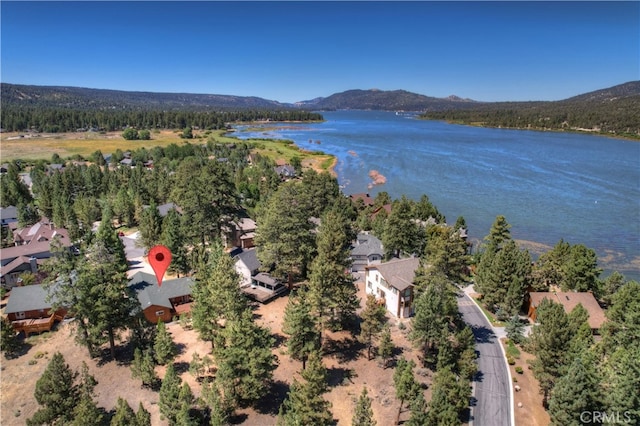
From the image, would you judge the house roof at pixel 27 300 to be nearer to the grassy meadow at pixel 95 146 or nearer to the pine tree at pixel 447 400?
the pine tree at pixel 447 400


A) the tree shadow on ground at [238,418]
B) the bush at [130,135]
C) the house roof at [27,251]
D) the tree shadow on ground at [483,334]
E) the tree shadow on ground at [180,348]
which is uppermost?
the bush at [130,135]

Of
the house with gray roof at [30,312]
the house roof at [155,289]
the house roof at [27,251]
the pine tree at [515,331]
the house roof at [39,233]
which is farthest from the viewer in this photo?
the house roof at [39,233]

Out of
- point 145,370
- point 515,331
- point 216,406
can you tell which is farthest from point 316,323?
point 515,331

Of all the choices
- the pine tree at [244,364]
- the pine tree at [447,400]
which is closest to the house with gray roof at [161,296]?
the pine tree at [244,364]

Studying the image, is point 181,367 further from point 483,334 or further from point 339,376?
point 483,334

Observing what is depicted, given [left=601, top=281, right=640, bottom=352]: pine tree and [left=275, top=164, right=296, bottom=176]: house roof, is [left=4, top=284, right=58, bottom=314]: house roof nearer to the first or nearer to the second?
[left=601, top=281, right=640, bottom=352]: pine tree

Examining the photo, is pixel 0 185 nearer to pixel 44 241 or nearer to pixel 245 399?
pixel 44 241
